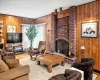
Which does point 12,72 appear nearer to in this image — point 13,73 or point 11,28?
point 13,73

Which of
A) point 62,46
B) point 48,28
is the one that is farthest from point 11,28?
point 62,46

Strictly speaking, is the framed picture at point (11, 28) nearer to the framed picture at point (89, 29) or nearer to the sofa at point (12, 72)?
the sofa at point (12, 72)

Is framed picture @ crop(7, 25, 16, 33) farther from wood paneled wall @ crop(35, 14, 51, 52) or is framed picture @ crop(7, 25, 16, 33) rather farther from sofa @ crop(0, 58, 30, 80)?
sofa @ crop(0, 58, 30, 80)

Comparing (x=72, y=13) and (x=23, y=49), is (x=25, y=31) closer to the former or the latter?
(x=23, y=49)

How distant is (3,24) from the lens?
252 inches

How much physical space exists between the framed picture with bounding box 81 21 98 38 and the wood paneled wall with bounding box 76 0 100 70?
171mm

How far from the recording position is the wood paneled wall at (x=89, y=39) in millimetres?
3932

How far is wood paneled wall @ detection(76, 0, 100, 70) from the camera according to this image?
3932 mm

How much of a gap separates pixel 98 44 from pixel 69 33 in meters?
1.53

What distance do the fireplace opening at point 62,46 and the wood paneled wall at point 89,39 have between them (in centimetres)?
72

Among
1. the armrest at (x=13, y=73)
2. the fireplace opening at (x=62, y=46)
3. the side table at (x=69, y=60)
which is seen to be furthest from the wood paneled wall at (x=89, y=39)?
the armrest at (x=13, y=73)

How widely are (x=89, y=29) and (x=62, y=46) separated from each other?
1.89 meters

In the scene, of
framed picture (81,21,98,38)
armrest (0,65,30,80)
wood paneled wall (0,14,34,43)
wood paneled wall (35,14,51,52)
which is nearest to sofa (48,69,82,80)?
armrest (0,65,30,80)

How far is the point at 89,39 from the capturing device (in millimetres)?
4215
